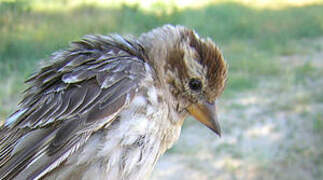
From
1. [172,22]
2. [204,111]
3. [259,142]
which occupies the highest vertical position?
[204,111]

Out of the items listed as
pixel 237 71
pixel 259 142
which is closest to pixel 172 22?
pixel 237 71

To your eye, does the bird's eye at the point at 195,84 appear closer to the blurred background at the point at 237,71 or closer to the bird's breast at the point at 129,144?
the bird's breast at the point at 129,144

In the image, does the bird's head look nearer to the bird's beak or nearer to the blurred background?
the bird's beak

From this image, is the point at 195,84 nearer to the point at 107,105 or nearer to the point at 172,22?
the point at 107,105

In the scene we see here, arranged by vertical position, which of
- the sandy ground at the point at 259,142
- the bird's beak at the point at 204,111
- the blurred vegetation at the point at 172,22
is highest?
the bird's beak at the point at 204,111

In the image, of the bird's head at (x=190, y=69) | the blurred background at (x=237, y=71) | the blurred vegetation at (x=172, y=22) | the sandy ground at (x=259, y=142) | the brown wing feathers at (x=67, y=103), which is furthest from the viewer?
the blurred vegetation at (x=172, y=22)

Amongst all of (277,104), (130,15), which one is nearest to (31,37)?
(130,15)

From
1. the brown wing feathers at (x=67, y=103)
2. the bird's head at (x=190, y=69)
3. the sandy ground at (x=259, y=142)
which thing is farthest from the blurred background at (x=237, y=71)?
the bird's head at (x=190, y=69)

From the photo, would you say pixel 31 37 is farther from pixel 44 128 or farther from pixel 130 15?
pixel 44 128
